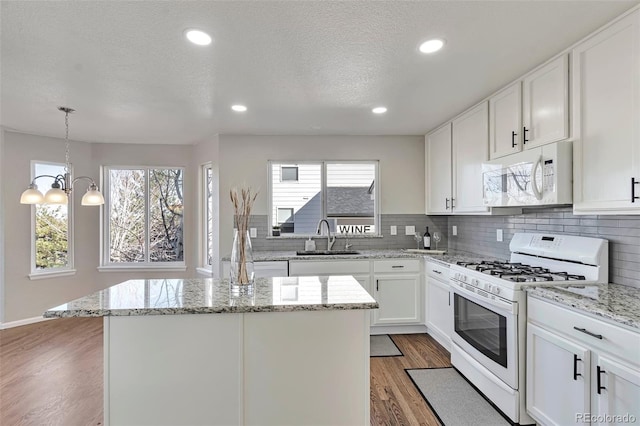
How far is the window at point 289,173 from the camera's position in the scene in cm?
438

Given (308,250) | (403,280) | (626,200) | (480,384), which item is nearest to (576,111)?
(626,200)

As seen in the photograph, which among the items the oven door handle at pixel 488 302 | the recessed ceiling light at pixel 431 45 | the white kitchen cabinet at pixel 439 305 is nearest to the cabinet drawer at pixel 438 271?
the white kitchen cabinet at pixel 439 305

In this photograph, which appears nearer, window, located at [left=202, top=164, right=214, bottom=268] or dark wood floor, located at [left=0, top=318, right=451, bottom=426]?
dark wood floor, located at [left=0, top=318, right=451, bottom=426]

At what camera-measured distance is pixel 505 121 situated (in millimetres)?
2732

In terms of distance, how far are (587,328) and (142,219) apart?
520cm

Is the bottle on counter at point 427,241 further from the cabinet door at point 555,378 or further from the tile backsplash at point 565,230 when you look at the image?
the cabinet door at point 555,378

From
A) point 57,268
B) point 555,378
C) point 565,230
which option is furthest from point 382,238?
point 57,268

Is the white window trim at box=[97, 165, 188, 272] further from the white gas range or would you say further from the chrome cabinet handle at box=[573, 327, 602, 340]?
the chrome cabinet handle at box=[573, 327, 602, 340]

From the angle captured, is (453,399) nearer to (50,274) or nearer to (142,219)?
(142,219)

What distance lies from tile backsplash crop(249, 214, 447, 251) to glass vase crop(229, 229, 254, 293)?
238 centimetres

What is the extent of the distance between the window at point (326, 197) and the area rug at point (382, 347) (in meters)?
1.31

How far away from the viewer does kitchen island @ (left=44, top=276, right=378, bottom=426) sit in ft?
5.32

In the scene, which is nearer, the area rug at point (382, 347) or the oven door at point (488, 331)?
the oven door at point (488, 331)

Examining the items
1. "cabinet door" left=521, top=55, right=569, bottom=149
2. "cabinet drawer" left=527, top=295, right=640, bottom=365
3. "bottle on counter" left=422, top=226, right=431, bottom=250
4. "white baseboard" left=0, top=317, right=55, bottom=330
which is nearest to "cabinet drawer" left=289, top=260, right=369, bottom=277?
"bottle on counter" left=422, top=226, right=431, bottom=250
